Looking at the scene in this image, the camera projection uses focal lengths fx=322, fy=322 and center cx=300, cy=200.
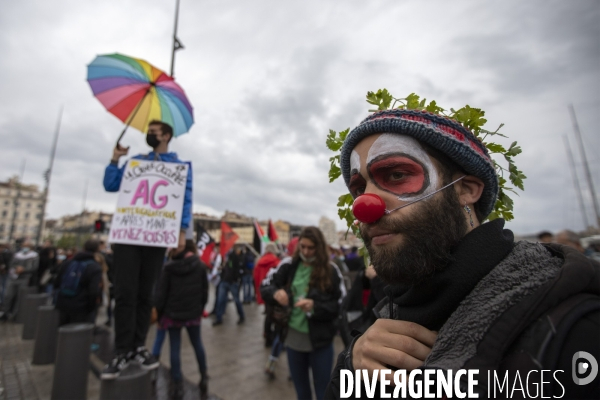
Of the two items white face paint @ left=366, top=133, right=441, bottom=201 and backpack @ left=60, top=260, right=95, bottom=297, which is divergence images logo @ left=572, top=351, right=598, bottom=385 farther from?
backpack @ left=60, top=260, right=95, bottom=297

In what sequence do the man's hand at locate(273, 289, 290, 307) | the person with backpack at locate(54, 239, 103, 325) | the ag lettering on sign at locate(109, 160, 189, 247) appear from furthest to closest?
the person with backpack at locate(54, 239, 103, 325) → the man's hand at locate(273, 289, 290, 307) → the ag lettering on sign at locate(109, 160, 189, 247)

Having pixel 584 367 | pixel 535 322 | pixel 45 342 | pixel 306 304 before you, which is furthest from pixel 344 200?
pixel 45 342

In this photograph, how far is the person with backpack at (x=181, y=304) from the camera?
4.52 metres

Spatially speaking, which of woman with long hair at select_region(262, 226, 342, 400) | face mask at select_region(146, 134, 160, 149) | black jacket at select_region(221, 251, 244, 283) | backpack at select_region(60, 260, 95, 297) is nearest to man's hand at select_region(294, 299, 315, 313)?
woman with long hair at select_region(262, 226, 342, 400)

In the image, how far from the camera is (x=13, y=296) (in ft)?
29.2

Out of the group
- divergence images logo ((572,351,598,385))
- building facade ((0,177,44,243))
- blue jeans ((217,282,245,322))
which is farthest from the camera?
building facade ((0,177,44,243))

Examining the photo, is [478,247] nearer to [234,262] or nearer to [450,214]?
[450,214]

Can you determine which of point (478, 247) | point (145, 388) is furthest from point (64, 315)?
point (478, 247)

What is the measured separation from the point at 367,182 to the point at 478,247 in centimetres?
50

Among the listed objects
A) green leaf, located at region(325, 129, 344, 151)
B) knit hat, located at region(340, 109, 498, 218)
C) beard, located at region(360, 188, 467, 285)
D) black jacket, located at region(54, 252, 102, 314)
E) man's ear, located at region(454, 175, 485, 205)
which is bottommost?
black jacket, located at region(54, 252, 102, 314)

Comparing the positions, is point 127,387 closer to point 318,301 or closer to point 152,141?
point 318,301

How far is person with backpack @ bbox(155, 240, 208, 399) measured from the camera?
14.8 feet

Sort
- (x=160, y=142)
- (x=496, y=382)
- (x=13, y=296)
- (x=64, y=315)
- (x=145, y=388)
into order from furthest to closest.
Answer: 1. (x=13, y=296)
2. (x=64, y=315)
3. (x=160, y=142)
4. (x=145, y=388)
5. (x=496, y=382)

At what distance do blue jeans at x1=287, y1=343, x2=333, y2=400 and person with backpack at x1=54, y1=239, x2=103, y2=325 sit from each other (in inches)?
174
